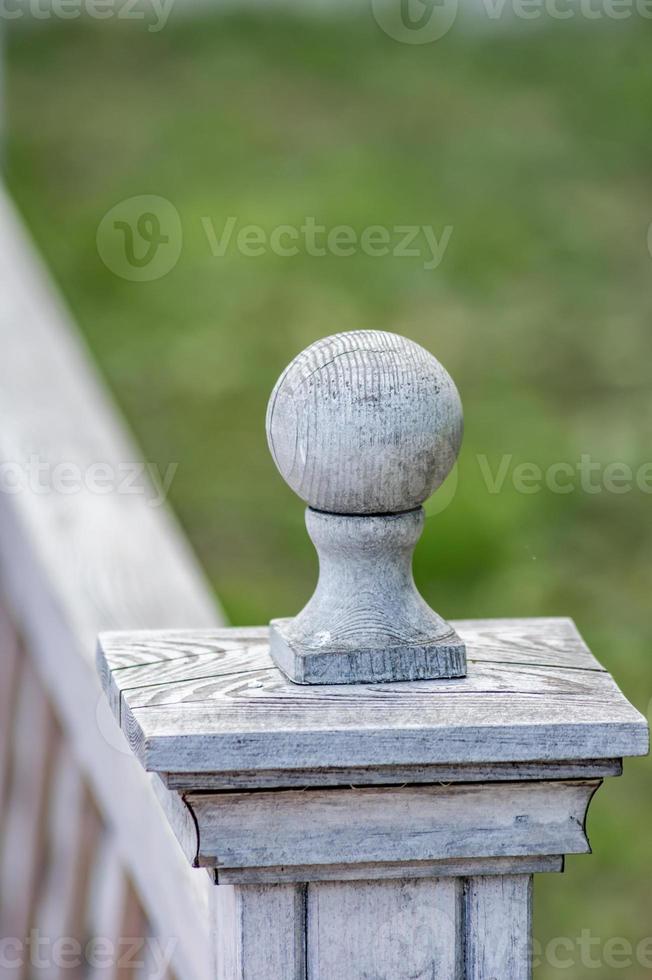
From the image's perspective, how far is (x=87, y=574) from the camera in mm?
1354

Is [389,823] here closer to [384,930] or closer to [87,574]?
[384,930]

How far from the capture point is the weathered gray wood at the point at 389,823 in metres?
0.69

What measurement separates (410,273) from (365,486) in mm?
3632

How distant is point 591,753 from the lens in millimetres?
690

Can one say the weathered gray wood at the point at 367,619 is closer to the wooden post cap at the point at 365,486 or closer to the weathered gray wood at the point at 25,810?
the wooden post cap at the point at 365,486

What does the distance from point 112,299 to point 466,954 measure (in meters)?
3.72

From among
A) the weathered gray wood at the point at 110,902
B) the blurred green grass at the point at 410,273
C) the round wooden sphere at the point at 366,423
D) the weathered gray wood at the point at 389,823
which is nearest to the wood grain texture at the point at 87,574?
the weathered gray wood at the point at 110,902

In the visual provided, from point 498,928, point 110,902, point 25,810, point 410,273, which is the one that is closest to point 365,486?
point 498,928

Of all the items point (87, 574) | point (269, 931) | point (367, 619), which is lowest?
point (269, 931)

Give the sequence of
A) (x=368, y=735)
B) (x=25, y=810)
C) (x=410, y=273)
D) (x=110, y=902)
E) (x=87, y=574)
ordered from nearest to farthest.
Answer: (x=368, y=735) → (x=110, y=902) → (x=87, y=574) → (x=25, y=810) → (x=410, y=273)

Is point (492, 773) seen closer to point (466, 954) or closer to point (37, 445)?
point (466, 954)

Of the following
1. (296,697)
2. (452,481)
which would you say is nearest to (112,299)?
(452,481)

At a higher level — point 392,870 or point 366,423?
point 366,423

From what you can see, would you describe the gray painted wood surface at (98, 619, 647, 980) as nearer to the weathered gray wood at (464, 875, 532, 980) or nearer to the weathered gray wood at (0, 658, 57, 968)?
the weathered gray wood at (464, 875, 532, 980)
